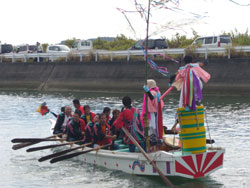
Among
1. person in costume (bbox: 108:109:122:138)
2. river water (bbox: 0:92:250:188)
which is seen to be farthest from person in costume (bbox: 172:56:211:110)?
person in costume (bbox: 108:109:122:138)

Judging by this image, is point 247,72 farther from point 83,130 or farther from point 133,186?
point 133,186

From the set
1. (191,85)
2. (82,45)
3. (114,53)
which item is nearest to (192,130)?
(191,85)

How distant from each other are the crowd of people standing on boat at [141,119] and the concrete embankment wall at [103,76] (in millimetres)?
16200

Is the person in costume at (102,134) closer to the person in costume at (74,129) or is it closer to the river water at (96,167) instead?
the river water at (96,167)

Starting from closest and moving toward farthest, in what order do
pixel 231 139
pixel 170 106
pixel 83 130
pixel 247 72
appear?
pixel 83 130 < pixel 231 139 < pixel 170 106 < pixel 247 72

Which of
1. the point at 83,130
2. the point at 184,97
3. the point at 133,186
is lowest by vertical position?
the point at 133,186

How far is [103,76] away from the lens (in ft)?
116

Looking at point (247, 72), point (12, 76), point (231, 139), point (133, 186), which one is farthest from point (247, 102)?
point (12, 76)

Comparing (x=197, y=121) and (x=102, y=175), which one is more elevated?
(x=197, y=121)

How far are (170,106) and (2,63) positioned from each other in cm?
2317

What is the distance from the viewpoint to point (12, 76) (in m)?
41.9

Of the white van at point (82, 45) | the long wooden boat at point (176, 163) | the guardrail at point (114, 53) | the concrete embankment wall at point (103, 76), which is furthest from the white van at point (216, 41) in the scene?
the long wooden boat at point (176, 163)

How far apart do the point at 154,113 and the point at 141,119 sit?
0.51 metres

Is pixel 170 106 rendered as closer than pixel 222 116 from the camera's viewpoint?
No
